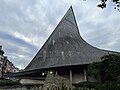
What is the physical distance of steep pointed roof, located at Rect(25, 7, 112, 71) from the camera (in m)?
30.7

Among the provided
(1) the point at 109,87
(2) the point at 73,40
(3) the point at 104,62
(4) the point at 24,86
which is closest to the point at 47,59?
(2) the point at 73,40

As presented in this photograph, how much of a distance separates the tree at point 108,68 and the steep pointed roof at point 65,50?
553 cm

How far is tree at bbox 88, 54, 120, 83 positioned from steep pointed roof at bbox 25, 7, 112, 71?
5.53 meters

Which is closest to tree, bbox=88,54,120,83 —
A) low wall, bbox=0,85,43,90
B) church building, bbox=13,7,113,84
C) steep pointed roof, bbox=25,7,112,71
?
church building, bbox=13,7,113,84

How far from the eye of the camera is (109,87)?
46.8 ft

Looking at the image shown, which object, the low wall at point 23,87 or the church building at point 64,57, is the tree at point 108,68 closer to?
the church building at point 64,57

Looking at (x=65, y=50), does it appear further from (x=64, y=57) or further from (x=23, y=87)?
(x=23, y=87)

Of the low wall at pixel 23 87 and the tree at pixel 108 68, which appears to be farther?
the tree at pixel 108 68

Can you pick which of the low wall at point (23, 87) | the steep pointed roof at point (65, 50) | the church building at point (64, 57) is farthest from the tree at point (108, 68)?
the low wall at point (23, 87)

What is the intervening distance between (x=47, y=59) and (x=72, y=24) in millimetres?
10717

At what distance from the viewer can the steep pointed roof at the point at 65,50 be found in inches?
1210

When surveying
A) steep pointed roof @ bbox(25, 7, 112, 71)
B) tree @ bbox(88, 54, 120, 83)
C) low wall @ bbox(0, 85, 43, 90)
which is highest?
steep pointed roof @ bbox(25, 7, 112, 71)

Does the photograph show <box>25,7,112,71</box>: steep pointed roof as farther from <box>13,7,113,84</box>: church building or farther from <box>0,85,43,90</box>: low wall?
<box>0,85,43,90</box>: low wall

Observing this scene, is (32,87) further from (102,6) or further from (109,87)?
(102,6)
